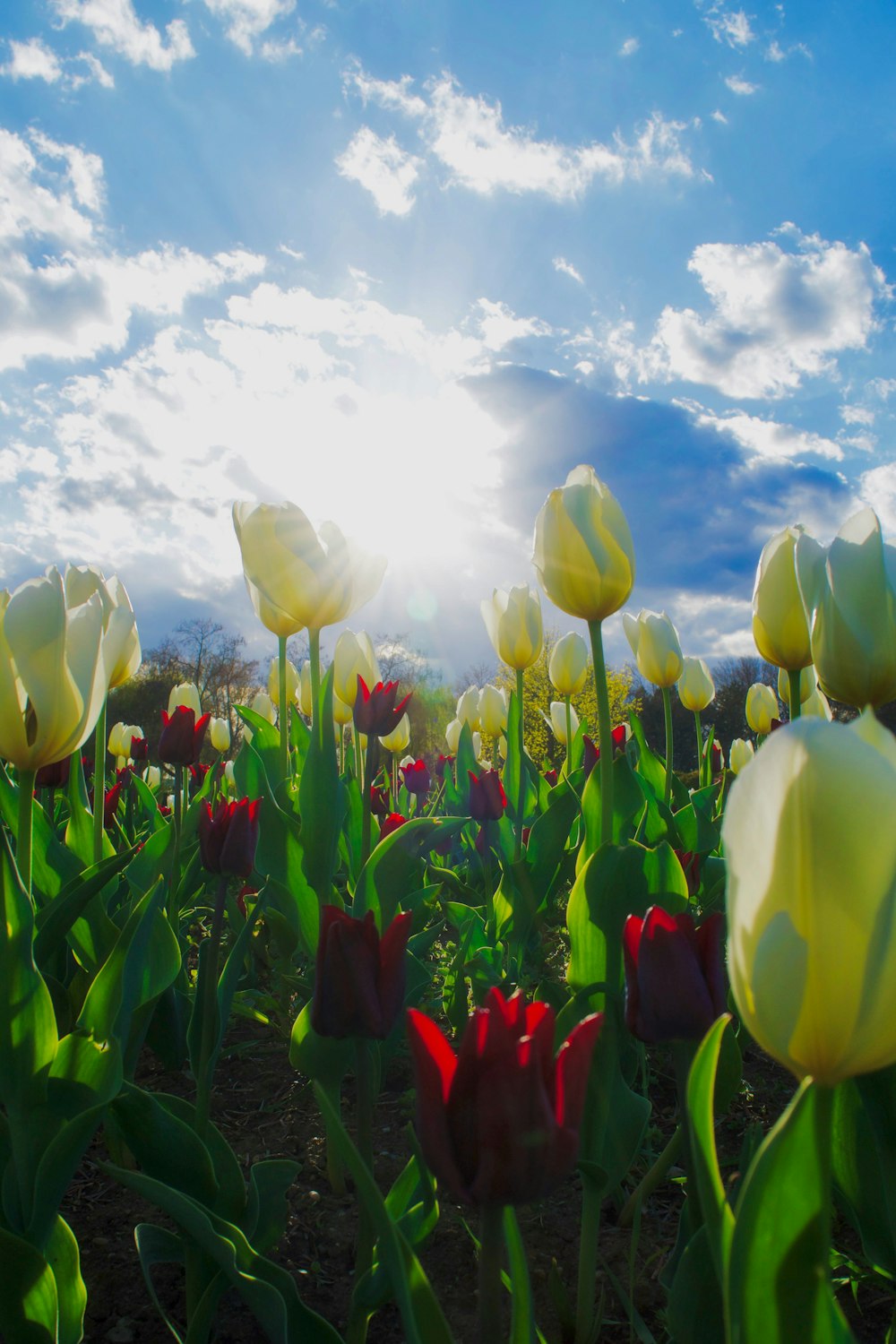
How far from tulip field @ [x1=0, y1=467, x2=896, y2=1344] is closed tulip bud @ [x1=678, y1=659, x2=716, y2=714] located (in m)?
2.10

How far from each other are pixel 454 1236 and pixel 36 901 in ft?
4.30

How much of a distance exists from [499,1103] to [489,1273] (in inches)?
7.4

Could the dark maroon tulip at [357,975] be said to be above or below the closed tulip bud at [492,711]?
below

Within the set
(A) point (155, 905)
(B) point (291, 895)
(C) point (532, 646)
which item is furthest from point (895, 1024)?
(C) point (532, 646)

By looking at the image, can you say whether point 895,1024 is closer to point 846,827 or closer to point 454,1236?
point 846,827

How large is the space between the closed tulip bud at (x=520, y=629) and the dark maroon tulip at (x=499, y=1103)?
268 cm

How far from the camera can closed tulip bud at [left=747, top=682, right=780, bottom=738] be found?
514 centimetres

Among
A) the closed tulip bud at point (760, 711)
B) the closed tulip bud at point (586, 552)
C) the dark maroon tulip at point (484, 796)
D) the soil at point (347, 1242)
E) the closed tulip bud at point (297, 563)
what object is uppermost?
the closed tulip bud at point (297, 563)

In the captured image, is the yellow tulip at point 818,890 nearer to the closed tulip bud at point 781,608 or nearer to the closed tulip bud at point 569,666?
the closed tulip bud at point 781,608

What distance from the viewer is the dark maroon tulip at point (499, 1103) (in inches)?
25.7

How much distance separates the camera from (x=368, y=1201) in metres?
0.68

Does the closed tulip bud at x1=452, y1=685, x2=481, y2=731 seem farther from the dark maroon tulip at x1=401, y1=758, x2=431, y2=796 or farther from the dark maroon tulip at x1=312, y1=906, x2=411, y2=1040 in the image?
the dark maroon tulip at x1=312, y1=906, x2=411, y2=1040

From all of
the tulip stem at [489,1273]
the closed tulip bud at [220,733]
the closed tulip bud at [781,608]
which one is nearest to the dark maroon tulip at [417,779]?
the closed tulip bud at [220,733]

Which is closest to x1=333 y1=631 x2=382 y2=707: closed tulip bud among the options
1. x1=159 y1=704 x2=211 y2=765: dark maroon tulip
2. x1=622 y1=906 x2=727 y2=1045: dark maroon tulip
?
x1=159 y1=704 x2=211 y2=765: dark maroon tulip
